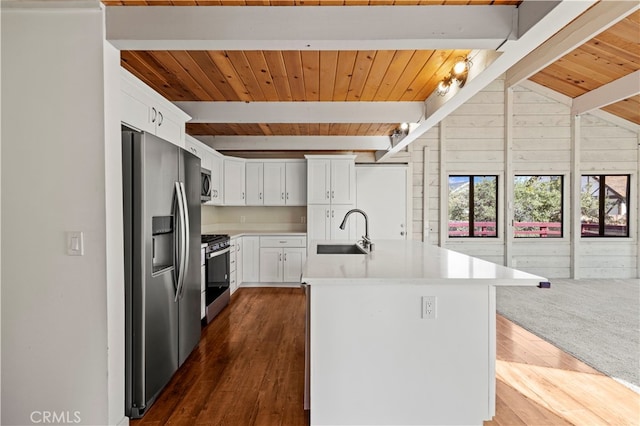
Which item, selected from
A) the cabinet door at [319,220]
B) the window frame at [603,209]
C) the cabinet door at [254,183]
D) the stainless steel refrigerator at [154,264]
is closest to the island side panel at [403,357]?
the stainless steel refrigerator at [154,264]

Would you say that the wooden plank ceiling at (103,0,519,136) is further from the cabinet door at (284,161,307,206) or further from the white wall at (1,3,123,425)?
the cabinet door at (284,161,307,206)

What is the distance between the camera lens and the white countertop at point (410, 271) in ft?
5.76

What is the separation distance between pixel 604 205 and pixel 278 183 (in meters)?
5.95

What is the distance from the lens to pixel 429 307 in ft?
6.13

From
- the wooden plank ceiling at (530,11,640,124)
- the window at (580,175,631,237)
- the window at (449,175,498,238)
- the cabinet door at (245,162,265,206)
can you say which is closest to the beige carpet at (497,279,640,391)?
the window at (580,175,631,237)

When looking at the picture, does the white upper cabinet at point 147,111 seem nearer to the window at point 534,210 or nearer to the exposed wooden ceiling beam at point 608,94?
the exposed wooden ceiling beam at point 608,94

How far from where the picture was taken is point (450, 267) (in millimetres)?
2070

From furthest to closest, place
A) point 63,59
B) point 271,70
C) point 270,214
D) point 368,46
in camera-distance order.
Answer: point 270,214 < point 271,70 < point 368,46 < point 63,59

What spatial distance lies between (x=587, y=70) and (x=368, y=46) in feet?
15.9

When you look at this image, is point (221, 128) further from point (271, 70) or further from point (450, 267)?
point (450, 267)

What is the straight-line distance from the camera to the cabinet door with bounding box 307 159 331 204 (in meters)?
5.70

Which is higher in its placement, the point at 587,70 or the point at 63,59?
the point at 587,70

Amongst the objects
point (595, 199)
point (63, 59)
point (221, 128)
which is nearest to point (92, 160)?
point (63, 59)

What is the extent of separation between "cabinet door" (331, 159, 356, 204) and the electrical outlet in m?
3.89
